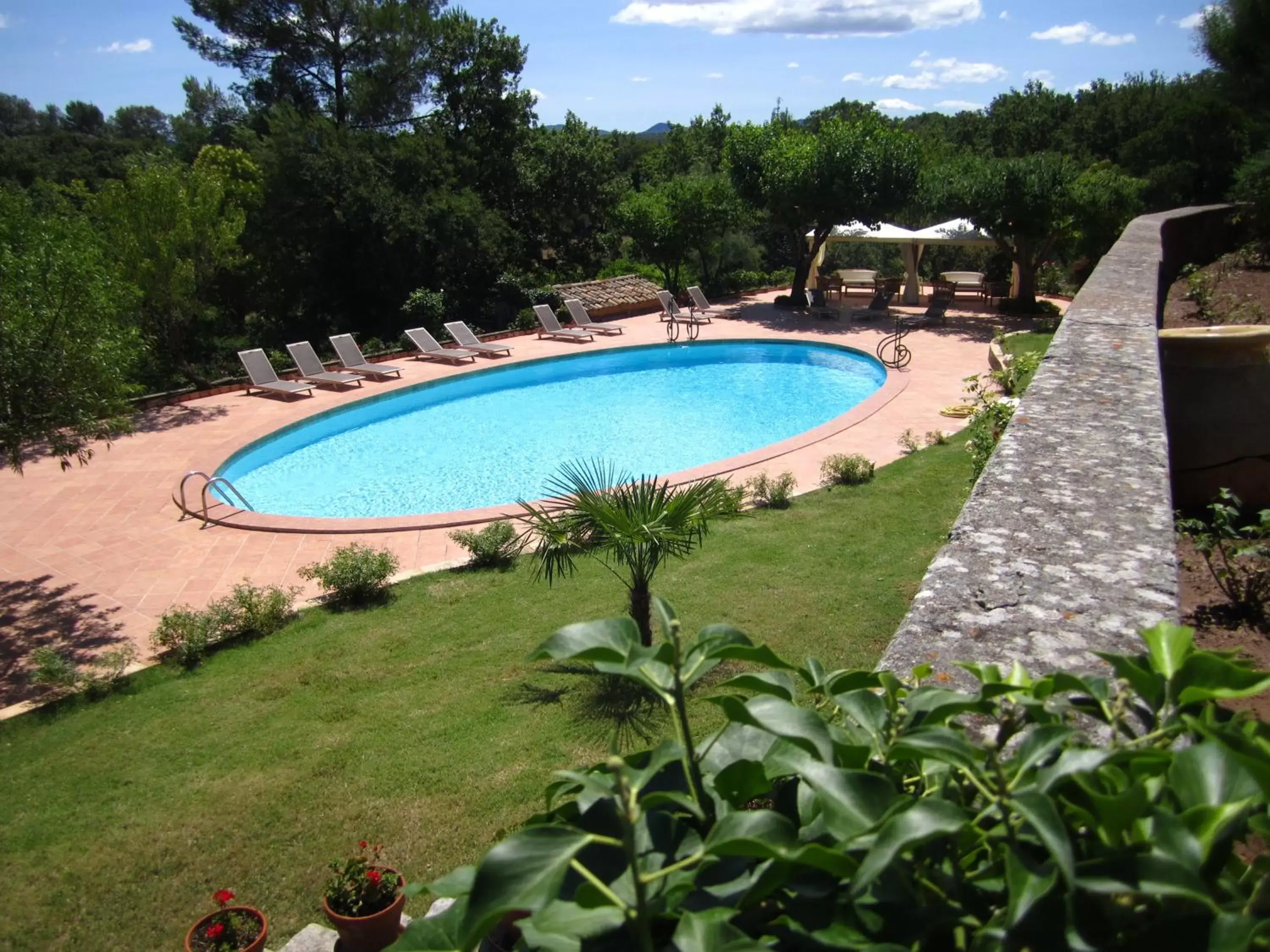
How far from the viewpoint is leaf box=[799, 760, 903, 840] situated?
Answer: 0.96m

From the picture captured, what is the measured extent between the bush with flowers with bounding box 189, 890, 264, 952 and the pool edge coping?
4865 millimetres

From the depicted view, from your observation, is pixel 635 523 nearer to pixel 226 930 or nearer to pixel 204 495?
pixel 226 930

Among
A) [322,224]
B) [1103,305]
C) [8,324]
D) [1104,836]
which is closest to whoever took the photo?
[1104,836]

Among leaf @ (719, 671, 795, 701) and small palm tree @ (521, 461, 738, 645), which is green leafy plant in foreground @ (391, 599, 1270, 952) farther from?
small palm tree @ (521, 461, 738, 645)

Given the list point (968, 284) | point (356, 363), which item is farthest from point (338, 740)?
point (968, 284)

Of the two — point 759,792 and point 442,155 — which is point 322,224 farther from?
point 759,792

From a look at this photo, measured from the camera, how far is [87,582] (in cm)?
952

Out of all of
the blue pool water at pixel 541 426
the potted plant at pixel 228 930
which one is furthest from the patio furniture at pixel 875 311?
the potted plant at pixel 228 930

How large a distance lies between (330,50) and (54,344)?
1097 inches

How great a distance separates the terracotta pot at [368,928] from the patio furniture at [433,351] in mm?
16964

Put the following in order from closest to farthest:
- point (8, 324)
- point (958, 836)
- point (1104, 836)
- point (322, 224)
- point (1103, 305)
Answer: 1. point (1104, 836)
2. point (958, 836)
3. point (1103, 305)
4. point (8, 324)
5. point (322, 224)

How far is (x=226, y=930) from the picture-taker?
14.1 ft

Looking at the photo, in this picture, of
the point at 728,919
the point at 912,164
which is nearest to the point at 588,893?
the point at 728,919

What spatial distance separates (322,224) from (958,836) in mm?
27458
